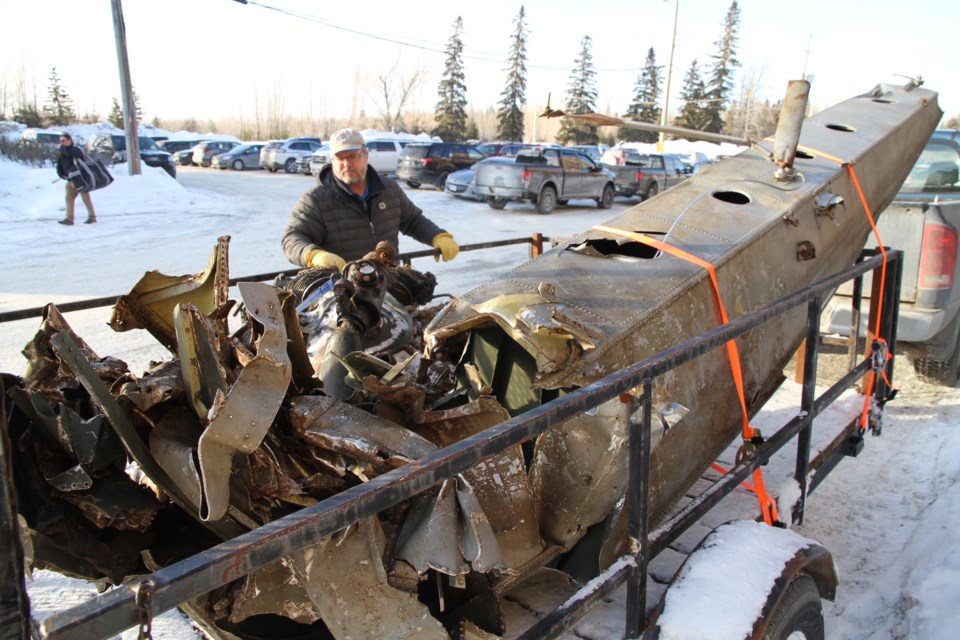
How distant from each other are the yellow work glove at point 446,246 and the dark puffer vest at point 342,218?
192 millimetres

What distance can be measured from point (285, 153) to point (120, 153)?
693 cm

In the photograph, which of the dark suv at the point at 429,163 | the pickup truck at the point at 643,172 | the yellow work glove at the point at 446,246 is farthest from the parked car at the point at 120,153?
the yellow work glove at the point at 446,246

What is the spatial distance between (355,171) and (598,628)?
3.07 meters

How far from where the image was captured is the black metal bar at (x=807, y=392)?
2898 millimetres

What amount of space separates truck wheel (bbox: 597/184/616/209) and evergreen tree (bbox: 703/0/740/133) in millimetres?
40638

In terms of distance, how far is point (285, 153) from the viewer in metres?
29.4

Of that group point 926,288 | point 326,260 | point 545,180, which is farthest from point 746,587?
point 545,180

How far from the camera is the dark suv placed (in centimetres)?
2191

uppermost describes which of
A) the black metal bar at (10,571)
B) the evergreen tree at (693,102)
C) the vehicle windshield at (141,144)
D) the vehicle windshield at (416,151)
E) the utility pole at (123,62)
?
the evergreen tree at (693,102)

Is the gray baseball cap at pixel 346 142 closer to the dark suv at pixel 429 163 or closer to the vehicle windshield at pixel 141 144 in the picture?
the dark suv at pixel 429 163

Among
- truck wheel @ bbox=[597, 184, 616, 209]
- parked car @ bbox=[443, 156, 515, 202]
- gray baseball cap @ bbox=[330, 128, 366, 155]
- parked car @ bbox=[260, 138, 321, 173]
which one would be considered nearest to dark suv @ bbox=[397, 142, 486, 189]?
parked car @ bbox=[443, 156, 515, 202]

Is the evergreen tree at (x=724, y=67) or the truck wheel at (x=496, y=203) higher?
the evergreen tree at (x=724, y=67)

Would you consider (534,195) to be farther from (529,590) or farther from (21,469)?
(21,469)

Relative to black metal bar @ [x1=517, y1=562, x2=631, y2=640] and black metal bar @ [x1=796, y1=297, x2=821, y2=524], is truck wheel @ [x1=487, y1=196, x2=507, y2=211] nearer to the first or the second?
black metal bar @ [x1=796, y1=297, x2=821, y2=524]
